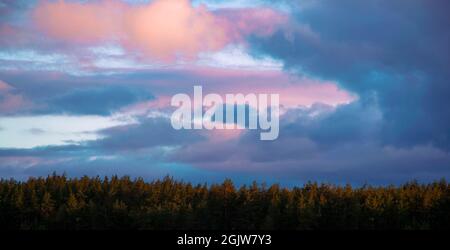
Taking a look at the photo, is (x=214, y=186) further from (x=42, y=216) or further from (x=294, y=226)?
(x=42, y=216)

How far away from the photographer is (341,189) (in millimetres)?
51594

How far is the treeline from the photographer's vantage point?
162ft

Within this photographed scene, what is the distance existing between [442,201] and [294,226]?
11699mm

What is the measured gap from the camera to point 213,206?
2090 inches

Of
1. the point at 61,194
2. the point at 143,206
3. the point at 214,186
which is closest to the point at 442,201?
the point at 214,186

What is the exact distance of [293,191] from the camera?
173 feet

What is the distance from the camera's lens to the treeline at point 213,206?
162 feet
